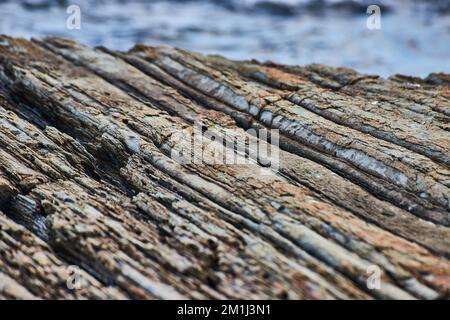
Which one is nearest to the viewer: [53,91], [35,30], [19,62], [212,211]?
[212,211]

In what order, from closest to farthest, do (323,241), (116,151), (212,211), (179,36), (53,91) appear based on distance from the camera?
(323,241) → (212,211) → (116,151) → (53,91) → (179,36)

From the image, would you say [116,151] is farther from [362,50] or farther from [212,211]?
[362,50]

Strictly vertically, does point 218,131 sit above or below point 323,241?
above

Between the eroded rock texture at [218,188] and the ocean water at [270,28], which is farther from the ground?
the ocean water at [270,28]

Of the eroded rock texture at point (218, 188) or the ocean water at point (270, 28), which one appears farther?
the ocean water at point (270, 28)

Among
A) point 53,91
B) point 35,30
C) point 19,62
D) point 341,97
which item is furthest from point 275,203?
point 35,30
